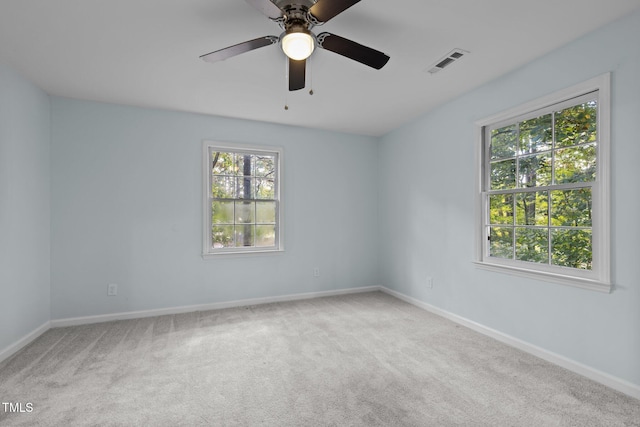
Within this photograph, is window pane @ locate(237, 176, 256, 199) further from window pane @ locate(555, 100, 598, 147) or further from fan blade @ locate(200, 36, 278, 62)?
window pane @ locate(555, 100, 598, 147)

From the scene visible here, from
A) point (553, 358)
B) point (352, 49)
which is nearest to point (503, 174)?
point (553, 358)

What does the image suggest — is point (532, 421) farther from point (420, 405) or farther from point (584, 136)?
point (584, 136)

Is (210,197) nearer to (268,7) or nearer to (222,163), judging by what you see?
(222,163)

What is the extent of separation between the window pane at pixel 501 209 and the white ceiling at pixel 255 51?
118 centimetres

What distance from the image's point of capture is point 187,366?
97.7 inches

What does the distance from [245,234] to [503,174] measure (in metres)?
3.19

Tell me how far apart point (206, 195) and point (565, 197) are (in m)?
3.82

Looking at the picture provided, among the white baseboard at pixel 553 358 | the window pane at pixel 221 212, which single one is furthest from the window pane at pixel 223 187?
the white baseboard at pixel 553 358

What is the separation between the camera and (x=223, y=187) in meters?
4.18

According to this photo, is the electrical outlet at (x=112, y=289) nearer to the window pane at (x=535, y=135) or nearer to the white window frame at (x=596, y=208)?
the white window frame at (x=596, y=208)

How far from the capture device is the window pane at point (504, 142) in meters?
2.97

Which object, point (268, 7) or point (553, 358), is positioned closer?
point (268, 7)

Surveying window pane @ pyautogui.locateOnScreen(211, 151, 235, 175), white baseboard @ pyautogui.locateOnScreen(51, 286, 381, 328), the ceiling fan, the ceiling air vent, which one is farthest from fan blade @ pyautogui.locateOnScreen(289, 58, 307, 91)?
white baseboard @ pyautogui.locateOnScreen(51, 286, 381, 328)

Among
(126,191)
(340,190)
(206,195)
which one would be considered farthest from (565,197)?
(126,191)
